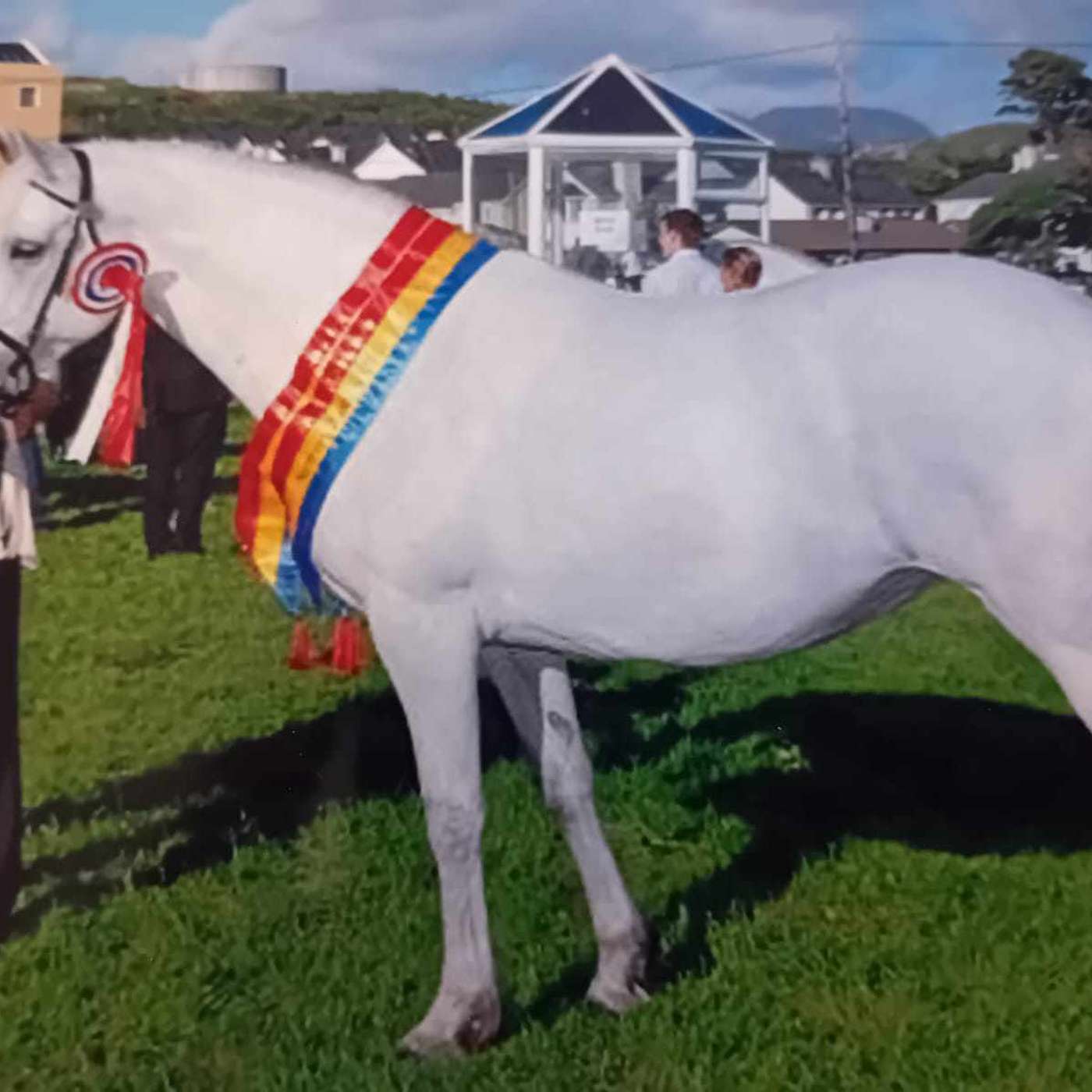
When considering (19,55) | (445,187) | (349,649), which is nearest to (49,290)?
(19,55)

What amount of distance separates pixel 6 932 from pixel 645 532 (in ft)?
4.08

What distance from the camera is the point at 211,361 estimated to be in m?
2.79

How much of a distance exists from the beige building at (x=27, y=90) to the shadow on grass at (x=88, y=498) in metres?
0.55

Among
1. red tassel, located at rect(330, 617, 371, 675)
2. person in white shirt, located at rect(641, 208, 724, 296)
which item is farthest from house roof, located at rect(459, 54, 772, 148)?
red tassel, located at rect(330, 617, 371, 675)

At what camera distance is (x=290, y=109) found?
9.64ft

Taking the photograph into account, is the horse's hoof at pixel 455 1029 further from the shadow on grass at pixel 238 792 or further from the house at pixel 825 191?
the house at pixel 825 191

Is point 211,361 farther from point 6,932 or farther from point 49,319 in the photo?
point 6,932

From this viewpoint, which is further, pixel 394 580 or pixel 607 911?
pixel 607 911

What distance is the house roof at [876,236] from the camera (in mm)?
2902

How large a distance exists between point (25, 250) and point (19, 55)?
382 mm

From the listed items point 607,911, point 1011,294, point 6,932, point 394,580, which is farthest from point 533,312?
point 6,932

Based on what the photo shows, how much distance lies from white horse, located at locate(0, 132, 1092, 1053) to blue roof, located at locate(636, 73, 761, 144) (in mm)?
330

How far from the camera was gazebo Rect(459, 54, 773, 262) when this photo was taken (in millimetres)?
2801

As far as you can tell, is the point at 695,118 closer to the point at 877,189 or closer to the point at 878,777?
the point at 877,189
